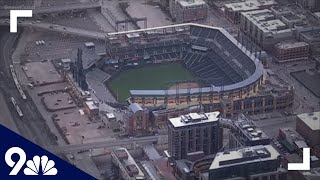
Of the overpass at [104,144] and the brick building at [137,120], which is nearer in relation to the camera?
the overpass at [104,144]

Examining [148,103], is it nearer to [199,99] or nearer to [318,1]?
[199,99]

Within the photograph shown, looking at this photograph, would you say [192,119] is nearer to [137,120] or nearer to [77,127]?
[137,120]

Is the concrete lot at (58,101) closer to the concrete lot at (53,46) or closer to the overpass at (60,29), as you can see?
the concrete lot at (53,46)

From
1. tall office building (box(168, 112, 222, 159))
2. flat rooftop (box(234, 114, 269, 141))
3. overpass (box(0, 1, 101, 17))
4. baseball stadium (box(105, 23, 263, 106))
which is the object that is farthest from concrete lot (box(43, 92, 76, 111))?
overpass (box(0, 1, 101, 17))

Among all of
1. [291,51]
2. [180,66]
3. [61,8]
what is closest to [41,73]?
[180,66]

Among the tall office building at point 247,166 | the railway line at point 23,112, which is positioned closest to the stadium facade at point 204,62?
the railway line at point 23,112

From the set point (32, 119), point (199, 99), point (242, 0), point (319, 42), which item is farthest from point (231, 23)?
point (32, 119)

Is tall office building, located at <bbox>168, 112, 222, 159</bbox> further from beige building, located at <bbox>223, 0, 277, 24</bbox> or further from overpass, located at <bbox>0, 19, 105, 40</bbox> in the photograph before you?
beige building, located at <bbox>223, 0, 277, 24</bbox>
